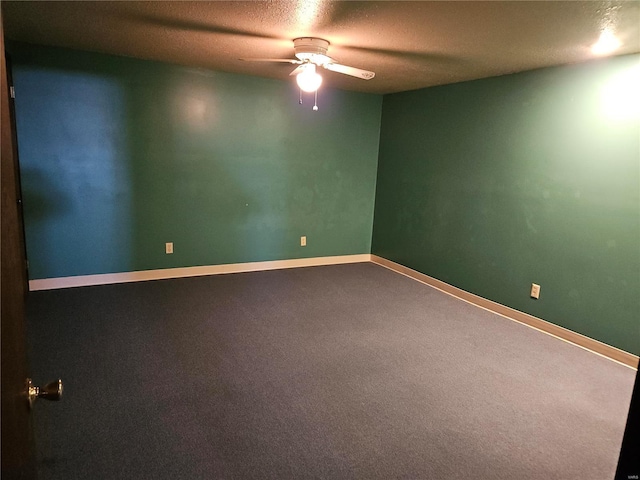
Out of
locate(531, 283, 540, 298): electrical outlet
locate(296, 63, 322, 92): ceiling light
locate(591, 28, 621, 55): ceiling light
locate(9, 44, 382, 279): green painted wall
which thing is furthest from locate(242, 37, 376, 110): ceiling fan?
locate(531, 283, 540, 298): electrical outlet

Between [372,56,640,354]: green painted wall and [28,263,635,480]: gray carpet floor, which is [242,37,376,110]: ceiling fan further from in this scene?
[28,263,635,480]: gray carpet floor

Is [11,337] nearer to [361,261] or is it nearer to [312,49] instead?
[312,49]

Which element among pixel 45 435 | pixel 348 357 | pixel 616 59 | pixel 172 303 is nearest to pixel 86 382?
pixel 45 435

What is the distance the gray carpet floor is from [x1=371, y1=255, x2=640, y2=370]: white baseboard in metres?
0.11

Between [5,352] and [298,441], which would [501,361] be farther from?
[5,352]

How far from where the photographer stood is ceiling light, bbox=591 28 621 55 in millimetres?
2518

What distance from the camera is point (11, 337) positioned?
802 mm

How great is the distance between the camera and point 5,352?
0.75m

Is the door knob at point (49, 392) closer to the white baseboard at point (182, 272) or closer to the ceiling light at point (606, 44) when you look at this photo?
the ceiling light at point (606, 44)

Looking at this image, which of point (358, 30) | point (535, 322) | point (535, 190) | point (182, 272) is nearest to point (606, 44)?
point (535, 190)

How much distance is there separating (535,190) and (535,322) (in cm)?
114

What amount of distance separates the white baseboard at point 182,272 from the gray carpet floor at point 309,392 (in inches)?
5.5

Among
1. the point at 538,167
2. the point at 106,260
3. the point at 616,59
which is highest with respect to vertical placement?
the point at 616,59

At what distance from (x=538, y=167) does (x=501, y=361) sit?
1.69 metres
